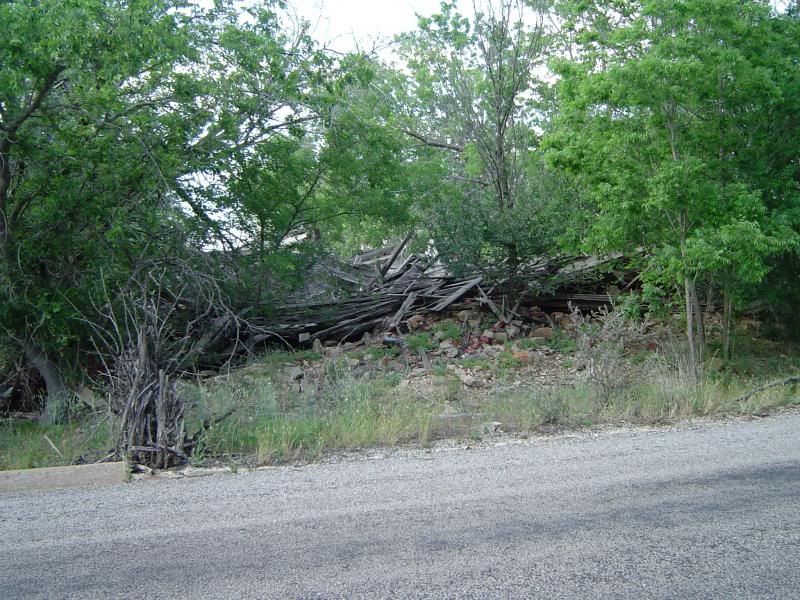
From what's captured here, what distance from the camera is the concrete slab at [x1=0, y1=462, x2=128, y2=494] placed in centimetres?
641

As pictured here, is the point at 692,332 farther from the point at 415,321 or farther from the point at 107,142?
the point at 107,142

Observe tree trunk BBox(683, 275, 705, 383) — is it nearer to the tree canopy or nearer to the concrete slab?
the tree canopy

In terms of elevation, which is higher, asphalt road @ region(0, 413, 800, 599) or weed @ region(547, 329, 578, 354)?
weed @ region(547, 329, 578, 354)

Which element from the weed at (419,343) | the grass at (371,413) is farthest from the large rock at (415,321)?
the grass at (371,413)

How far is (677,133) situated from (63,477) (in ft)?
35.5

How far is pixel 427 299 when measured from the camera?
18031 millimetres

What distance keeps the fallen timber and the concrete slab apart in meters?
9.16

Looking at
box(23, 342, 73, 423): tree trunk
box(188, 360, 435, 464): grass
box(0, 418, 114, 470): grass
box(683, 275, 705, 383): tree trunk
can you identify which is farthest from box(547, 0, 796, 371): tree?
box(23, 342, 73, 423): tree trunk

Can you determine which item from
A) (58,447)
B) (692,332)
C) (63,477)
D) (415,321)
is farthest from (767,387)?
(58,447)

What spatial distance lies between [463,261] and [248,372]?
574 cm

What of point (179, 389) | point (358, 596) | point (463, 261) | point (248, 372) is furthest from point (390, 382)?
point (358, 596)

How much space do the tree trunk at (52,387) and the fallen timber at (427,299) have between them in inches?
191

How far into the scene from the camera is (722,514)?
4781 millimetres

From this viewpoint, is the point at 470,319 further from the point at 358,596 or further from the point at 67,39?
the point at 358,596
